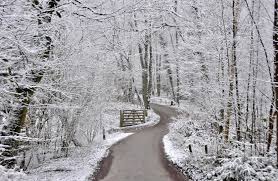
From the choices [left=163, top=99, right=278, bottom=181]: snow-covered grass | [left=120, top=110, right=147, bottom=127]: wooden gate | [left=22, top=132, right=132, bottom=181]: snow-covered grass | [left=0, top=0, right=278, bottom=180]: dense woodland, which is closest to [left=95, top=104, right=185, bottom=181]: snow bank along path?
[left=22, top=132, right=132, bottom=181]: snow-covered grass

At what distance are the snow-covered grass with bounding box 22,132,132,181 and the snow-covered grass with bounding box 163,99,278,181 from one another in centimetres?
309

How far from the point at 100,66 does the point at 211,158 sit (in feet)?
29.9

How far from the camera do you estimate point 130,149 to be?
14008 millimetres

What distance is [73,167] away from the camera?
10.9 m

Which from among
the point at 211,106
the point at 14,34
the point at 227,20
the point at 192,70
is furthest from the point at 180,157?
the point at 14,34

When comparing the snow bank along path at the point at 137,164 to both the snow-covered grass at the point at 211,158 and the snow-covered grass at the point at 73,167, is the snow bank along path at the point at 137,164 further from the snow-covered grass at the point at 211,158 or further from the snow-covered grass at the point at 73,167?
the snow-covered grass at the point at 211,158

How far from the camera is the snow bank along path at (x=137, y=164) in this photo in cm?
965

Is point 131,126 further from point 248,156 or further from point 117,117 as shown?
point 248,156

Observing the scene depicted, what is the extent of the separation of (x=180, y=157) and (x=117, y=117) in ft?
52.1

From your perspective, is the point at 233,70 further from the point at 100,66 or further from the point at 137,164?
the point at 100,66

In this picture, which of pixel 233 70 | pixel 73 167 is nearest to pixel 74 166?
pixel 73 167

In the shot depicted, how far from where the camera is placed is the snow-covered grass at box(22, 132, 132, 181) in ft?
32.1

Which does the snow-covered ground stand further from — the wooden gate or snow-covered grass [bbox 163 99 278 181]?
the wooden gate

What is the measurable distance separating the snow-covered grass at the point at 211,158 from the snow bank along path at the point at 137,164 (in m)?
0.50
